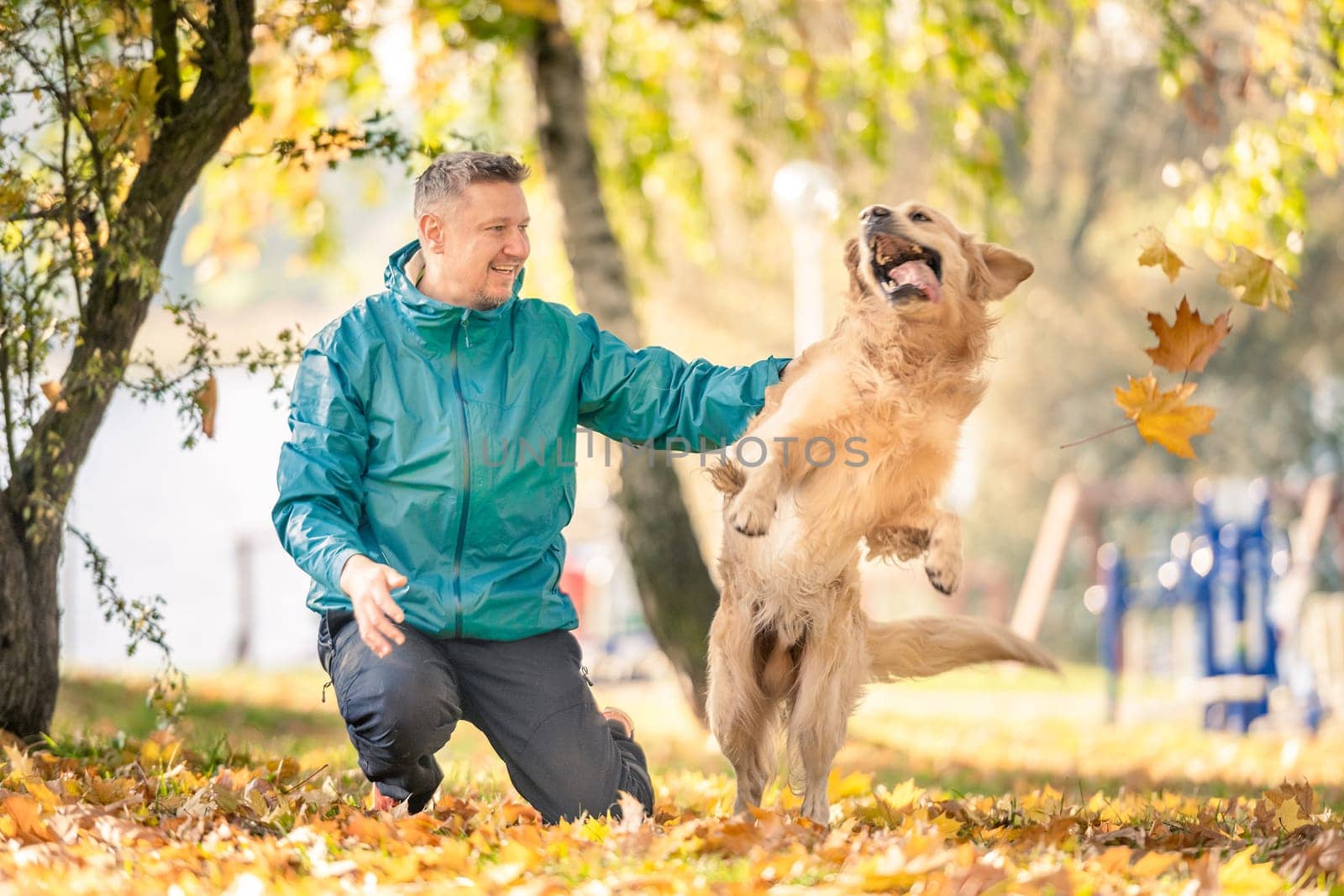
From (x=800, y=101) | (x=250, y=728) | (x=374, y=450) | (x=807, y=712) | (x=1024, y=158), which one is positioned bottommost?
(x=250, y=728)

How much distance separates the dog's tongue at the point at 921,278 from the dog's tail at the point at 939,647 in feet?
3.01

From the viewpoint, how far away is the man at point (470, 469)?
3402mm

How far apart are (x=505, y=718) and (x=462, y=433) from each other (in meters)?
0.74

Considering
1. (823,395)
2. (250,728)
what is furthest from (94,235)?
(250,728)

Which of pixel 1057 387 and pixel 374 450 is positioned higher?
pixel 1057 387

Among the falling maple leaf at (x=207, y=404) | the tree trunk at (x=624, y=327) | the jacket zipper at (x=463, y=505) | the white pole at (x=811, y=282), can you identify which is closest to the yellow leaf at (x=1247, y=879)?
the jacket zipper at (x=463, y=505)

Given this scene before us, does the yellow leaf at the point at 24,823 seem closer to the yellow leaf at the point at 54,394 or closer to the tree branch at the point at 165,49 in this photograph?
the yellow leaf at the point at 54,394

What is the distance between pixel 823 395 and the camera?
3.44 m

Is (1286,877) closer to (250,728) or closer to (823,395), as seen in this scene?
(823,395)

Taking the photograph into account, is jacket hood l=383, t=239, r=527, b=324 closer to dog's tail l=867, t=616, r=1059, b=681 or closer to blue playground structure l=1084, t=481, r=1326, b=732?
dog's tail l=867, t=616, r=1059, b=681

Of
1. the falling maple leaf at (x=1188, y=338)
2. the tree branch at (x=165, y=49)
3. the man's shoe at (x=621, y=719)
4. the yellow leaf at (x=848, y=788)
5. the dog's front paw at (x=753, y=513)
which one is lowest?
the yellow leaf at (x=848, y=788)

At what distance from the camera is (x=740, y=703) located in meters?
3.60

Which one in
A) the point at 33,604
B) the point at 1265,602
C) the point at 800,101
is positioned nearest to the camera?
the point at 33,604

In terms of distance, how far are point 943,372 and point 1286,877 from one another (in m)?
1.39
